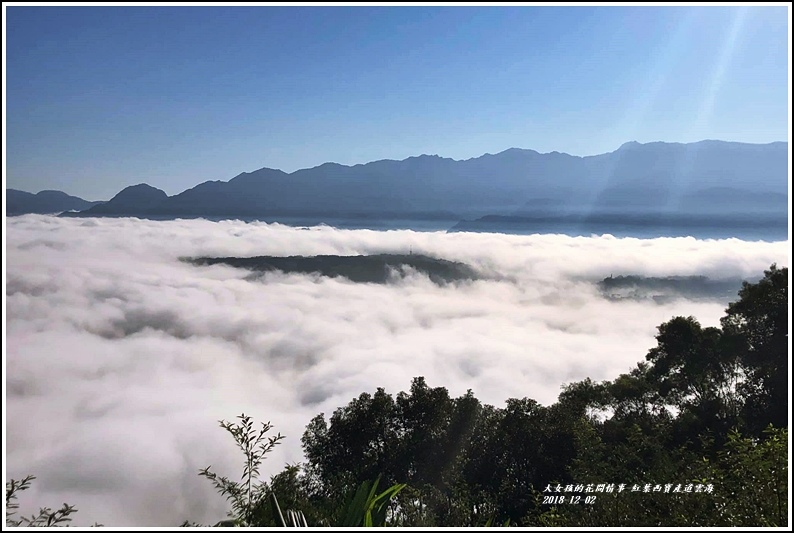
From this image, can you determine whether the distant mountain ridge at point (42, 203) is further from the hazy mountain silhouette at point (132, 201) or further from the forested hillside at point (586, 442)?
the forested hillside at point (586, 442)

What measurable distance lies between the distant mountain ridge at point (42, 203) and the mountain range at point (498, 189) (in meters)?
0.07

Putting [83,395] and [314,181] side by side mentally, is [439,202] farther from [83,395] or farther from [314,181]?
[83,395]

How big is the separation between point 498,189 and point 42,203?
7.07m

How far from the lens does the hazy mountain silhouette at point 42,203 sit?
226 inches

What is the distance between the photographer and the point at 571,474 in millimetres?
4707

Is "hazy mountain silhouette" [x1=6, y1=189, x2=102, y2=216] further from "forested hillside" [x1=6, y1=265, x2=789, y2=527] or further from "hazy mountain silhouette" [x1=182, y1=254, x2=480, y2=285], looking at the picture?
"forested hillside" [x1=6, y1=265, x2=789, y2=527]

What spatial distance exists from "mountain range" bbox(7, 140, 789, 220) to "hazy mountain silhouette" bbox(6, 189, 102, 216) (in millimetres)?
72

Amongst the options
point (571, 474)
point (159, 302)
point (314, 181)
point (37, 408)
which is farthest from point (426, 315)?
point (37, 408)

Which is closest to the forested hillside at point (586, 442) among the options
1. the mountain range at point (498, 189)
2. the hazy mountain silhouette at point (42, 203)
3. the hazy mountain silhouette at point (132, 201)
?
the mountain range at point (498, 189)

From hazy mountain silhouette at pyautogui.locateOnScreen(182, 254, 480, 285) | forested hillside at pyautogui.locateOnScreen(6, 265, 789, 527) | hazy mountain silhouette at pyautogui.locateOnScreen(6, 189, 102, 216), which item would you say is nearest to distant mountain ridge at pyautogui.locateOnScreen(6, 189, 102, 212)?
hazy mountain silhouette at pyautogui.locateOnScreen(6, 189, 102, 216)

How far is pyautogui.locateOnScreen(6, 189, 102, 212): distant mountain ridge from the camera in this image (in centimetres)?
573

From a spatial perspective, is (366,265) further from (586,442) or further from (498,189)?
(586,442)

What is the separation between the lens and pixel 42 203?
648cm

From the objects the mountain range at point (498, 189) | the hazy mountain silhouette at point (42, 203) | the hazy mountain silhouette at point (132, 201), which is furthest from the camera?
the hazy mountain silhouette at point (132, 201)
